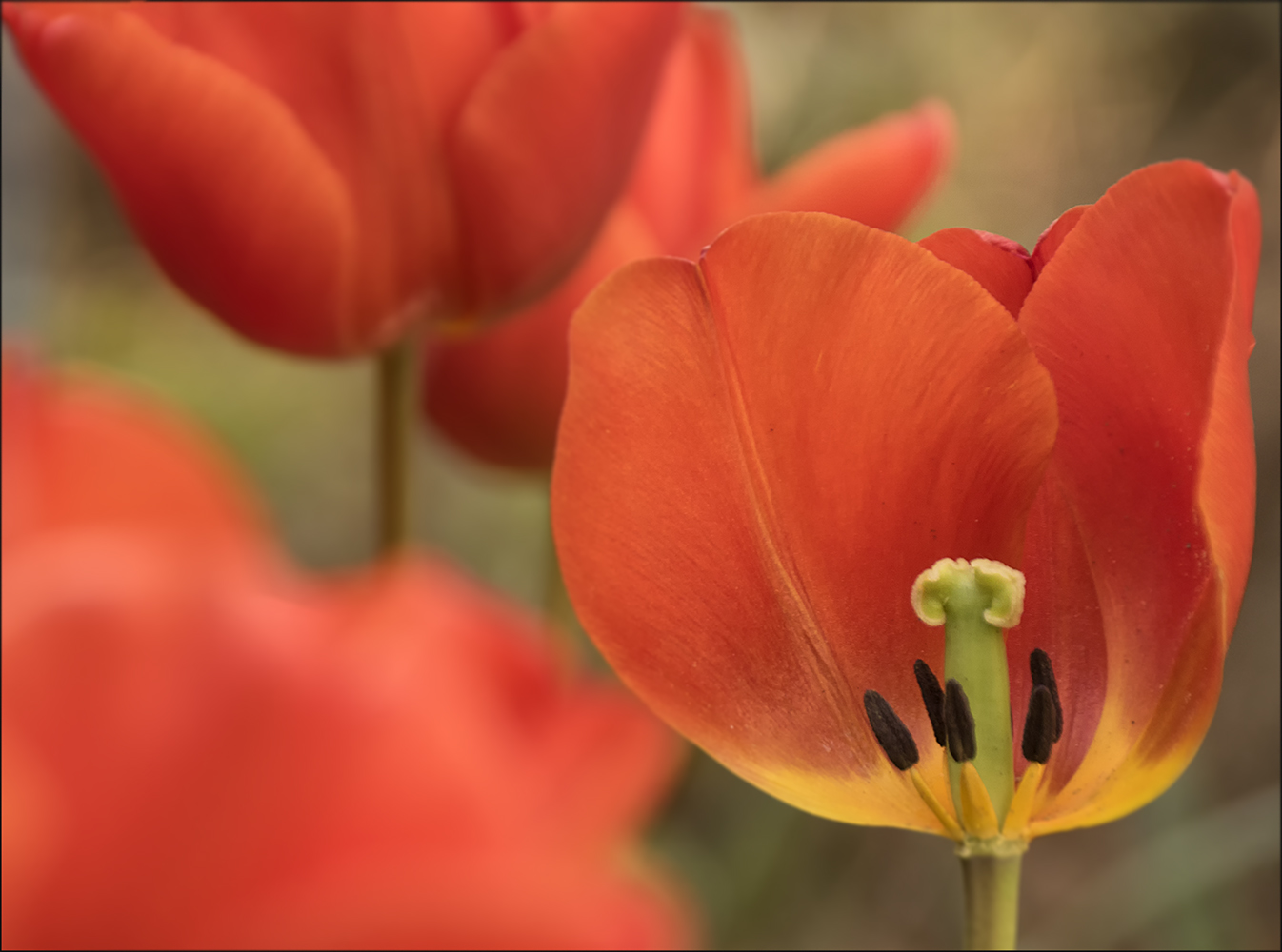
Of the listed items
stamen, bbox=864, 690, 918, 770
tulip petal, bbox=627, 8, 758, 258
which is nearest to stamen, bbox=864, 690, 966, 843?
stamen, bbox=864, 690, 918, 770

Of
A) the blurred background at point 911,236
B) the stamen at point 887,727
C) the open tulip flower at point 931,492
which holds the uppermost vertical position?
the open tulip flower at point 931,492

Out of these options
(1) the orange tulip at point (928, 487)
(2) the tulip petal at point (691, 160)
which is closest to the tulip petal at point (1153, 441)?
(1) the orange tulip at point (928, 487)

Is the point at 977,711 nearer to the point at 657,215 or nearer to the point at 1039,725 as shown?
the point at 1039,725

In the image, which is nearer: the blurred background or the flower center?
the flower center

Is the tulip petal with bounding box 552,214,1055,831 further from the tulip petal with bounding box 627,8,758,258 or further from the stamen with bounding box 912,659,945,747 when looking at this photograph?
the tulip petal with bounding box 627,8,758,258

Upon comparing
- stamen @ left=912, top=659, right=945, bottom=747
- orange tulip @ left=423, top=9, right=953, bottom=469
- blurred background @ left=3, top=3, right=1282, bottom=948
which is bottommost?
blurred background @ left=3, top=3, right=1282, bottom=948

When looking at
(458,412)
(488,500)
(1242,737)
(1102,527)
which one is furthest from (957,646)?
(488,500)

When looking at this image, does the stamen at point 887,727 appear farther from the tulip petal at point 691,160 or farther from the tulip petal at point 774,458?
the tulip petal at point 691,160
